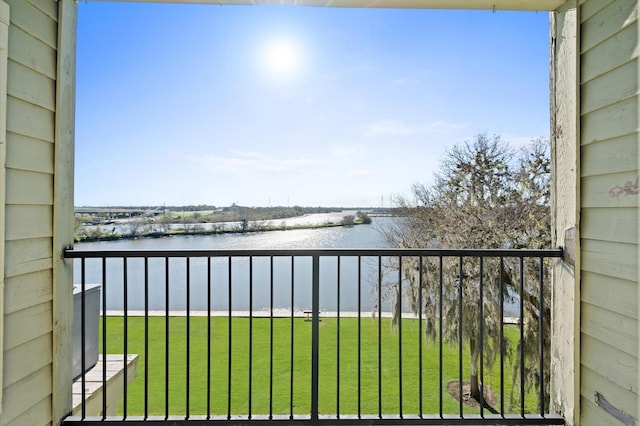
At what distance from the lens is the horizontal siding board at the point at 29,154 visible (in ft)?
4.40

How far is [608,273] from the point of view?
142 centimetres

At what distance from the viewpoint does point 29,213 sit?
144cm

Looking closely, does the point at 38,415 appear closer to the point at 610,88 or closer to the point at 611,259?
the point at 611,259

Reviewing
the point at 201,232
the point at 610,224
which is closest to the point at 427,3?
the point at 610,224

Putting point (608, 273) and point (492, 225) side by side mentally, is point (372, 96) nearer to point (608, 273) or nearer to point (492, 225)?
point (492, 225)

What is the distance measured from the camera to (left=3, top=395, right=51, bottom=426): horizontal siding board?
1.40 meters

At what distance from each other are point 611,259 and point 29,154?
2443 mm

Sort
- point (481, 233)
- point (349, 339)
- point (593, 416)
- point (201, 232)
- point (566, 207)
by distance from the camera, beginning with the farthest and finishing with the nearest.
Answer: point (349, 339)
point (481, 233)
point (201, 232)
point (566, 207)
point (593, 416)

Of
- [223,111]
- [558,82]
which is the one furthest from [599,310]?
[223,111]

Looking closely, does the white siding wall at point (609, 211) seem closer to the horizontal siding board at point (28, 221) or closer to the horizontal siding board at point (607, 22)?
the horizontal siding board at point (607, 22)

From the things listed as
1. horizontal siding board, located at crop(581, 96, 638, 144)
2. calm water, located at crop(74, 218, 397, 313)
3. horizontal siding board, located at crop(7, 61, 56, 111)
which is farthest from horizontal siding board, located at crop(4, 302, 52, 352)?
horizontal siding board, located at crop(581, 96, 638, 144)

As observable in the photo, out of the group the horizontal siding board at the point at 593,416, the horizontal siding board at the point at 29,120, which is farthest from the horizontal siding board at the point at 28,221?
the horizontal siding board at the point at 593,416

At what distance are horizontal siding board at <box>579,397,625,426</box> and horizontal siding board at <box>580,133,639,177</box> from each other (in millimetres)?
1005

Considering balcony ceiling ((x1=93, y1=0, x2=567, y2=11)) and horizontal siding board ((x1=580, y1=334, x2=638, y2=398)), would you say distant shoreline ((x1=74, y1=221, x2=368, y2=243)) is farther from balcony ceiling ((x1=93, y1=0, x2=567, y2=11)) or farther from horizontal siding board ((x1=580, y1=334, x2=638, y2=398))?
horizontal siding board ((x1=580, y1=334, x2=638, y2=398))
